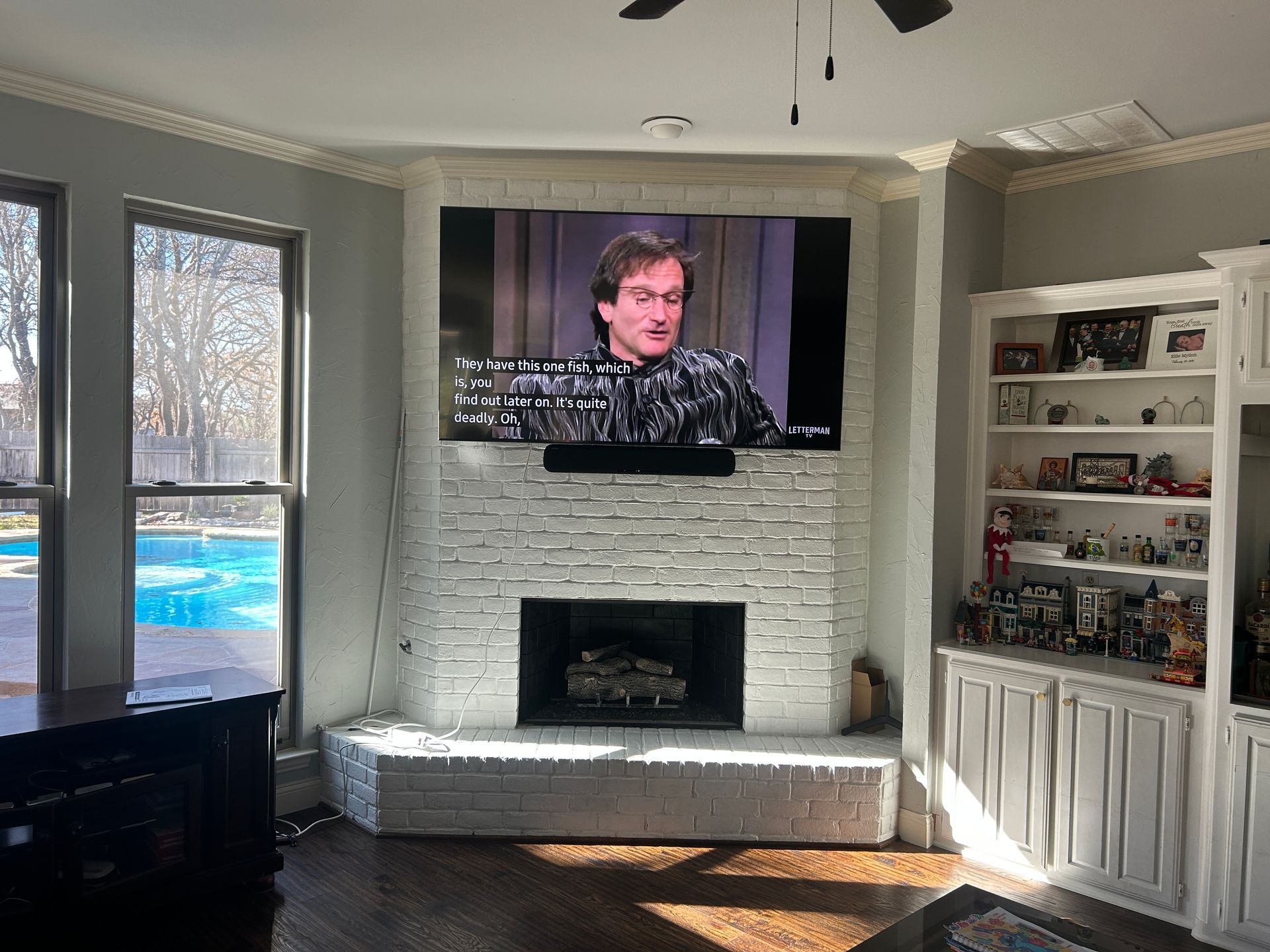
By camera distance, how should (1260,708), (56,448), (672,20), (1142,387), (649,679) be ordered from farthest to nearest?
1. (649,679)
2. (1142,387)
3. (56,448)
4. (1260,708)
5. (672,20)

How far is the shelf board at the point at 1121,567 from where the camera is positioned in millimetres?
3145

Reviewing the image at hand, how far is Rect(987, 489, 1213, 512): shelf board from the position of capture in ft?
10.4

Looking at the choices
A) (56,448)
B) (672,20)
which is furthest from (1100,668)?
(56,448)

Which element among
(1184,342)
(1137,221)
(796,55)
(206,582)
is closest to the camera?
(796,55)

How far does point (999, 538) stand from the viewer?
361cm

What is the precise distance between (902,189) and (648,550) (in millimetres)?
1859

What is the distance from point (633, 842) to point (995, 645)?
5.27 feet

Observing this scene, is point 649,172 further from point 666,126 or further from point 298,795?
point 298,795

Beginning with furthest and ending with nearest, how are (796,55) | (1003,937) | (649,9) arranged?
(796,55) < (1003,937) < (649,9)

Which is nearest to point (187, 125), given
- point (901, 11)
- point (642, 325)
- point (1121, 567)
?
point (642, 325)

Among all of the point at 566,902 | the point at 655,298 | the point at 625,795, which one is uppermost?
the point at 655,298

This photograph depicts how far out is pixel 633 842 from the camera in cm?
354

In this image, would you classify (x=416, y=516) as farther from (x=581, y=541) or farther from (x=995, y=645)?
(x=995, y=645)

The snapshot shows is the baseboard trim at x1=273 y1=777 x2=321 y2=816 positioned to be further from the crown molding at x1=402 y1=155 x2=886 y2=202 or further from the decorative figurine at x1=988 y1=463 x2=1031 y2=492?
the decorative figurine at x1=988 y1=463 x2=1031 y2=492
